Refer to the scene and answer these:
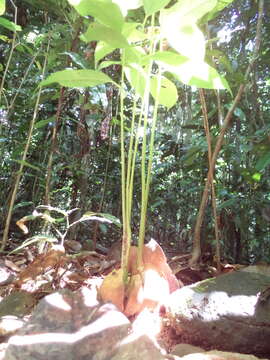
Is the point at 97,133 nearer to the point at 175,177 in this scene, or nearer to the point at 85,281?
the point at 175,177

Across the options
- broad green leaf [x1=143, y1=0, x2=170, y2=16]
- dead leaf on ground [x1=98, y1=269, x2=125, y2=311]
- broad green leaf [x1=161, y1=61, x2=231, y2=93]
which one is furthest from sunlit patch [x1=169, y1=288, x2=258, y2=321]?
broad green leaf [x1=143, y1=0, x2=170, y2=16]

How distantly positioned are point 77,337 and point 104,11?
87 centimetres

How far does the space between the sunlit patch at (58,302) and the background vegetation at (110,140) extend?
2.78ft

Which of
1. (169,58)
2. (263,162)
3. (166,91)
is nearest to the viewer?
(169,58)

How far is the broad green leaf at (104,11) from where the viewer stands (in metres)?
1.03

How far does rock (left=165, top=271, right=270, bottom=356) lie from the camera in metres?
1.02

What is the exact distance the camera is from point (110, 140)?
7.74 feet

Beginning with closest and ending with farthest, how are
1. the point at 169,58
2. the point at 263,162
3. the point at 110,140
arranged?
the point at 169,58 → the point at 263,162 → the point at 110,140

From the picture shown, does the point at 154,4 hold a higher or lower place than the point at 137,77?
higher

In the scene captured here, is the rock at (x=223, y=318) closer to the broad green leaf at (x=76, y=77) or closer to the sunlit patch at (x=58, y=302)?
the sunlit patch at (x=58, y=302)

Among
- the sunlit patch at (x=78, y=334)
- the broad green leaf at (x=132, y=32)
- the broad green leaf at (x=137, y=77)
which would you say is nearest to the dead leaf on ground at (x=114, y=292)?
the sunlit patch at (x=78, y=334)

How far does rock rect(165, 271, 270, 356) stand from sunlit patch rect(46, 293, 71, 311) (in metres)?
0.32

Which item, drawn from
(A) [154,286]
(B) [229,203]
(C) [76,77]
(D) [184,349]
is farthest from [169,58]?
(B) [229,203]

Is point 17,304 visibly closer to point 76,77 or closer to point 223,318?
point 223,318
